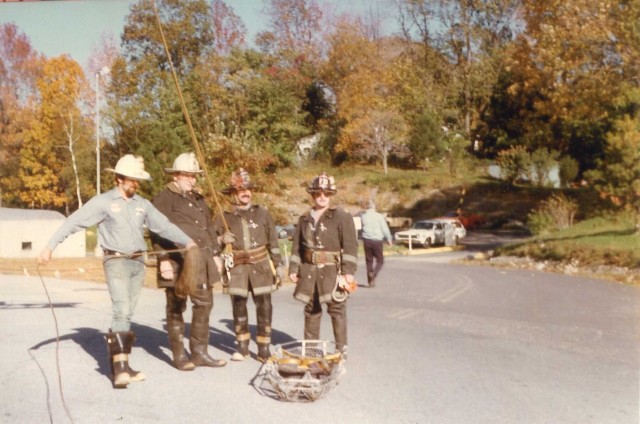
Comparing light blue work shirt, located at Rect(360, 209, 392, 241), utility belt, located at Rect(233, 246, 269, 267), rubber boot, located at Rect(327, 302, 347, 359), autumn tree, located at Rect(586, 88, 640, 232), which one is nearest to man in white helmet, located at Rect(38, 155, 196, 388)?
utility belt, located at Rect(233, 246, 269, 267)

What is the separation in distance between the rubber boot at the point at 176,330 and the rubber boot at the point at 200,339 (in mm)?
85

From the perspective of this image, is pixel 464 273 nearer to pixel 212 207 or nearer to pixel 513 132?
pixel 212 207

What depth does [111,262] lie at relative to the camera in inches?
194

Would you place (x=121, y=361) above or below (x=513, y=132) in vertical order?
below

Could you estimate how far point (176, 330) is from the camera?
5477 mm

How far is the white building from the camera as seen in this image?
13789 mm

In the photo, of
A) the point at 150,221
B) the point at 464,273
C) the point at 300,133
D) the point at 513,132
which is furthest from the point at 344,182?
the point at 513,132

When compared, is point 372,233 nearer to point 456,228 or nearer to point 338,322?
point 338,322

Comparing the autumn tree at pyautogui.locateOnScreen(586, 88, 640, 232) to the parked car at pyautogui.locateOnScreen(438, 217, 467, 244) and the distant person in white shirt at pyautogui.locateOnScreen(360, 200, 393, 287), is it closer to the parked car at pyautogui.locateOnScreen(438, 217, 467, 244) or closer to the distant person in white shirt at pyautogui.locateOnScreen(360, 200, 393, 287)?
the distant person in white shirt at pyautogui.locateOnScreen(360, 200, 393, 287)

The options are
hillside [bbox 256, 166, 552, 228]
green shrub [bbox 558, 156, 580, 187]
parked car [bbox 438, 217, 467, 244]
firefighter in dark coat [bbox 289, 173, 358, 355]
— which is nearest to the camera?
firefighter in dark coat [bbox 289, 173, 358, 355]

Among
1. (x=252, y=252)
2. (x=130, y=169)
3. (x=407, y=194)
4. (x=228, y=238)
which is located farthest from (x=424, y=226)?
(x=130, y=169)

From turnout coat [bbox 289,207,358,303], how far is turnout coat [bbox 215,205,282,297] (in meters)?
0.29

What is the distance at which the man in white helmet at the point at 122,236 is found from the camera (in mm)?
4832

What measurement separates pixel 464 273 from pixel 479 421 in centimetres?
1040
